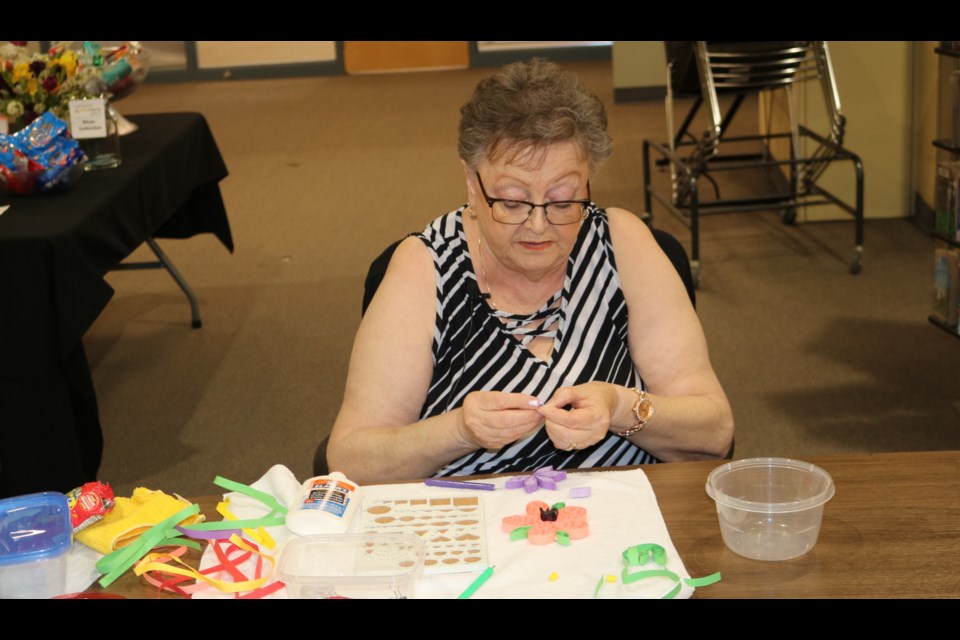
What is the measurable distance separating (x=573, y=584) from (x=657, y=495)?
251 mm

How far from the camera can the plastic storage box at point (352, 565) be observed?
1306mm

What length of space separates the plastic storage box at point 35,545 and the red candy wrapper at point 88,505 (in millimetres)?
21

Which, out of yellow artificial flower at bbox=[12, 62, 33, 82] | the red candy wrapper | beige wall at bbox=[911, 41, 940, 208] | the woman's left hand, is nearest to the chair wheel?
beige wall at bbox=[911, 41, 940, 208]

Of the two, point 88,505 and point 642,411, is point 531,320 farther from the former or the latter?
point 88,505

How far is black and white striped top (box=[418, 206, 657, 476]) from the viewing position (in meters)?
1.95

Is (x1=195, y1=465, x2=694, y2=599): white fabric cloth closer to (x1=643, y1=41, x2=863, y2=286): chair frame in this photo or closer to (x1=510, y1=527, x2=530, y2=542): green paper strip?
(x1=510, y1=527, x2=530, y2=542): green paper strip

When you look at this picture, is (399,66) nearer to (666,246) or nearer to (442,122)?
(442,122)

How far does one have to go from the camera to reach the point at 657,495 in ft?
5.03

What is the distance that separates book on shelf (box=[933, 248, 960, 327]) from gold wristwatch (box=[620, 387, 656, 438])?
6.23ft

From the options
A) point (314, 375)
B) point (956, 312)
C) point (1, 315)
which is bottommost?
point (314, 375)

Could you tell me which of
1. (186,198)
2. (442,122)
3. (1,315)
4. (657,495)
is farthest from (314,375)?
(442,122)

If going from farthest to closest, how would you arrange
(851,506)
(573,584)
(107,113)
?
(107,113)
(851,506)
(573,584)

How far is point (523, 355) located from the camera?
1965 mm

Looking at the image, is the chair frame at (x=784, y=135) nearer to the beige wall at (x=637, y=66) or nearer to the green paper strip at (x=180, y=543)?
the beige wall at (x=637, y=66)
